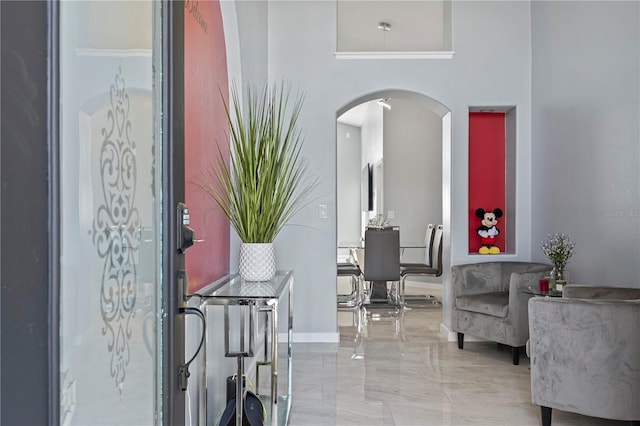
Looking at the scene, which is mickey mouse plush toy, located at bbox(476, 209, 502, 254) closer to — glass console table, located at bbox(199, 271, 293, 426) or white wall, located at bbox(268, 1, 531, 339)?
white wall, located at bbox(268, 1, 531, 339)

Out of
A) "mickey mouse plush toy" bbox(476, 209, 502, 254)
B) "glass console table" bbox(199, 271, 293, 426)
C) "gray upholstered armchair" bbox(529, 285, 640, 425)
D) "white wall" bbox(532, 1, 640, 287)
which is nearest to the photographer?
"glass console table" bbox(199, 271, 293, 426)

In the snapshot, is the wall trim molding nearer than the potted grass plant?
No

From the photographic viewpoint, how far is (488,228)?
460 centimetres

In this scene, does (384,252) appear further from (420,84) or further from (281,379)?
(281,379)

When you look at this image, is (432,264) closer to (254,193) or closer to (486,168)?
(486,168)

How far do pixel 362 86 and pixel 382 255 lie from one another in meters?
2.06

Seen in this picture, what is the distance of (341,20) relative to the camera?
6.14 m

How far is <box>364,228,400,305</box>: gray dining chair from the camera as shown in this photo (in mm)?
5609

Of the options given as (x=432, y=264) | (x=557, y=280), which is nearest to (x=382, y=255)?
(x=432, y=264)

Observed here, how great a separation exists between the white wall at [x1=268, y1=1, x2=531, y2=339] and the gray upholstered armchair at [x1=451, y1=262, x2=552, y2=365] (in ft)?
0.76

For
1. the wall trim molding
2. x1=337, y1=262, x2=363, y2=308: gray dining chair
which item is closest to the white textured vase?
the wall trim molding

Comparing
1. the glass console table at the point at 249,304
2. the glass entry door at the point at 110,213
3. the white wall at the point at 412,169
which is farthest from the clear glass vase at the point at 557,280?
the white wall at the point at 412,169

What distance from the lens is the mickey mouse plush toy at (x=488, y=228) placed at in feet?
15.0

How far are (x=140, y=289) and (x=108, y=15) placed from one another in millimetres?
503
